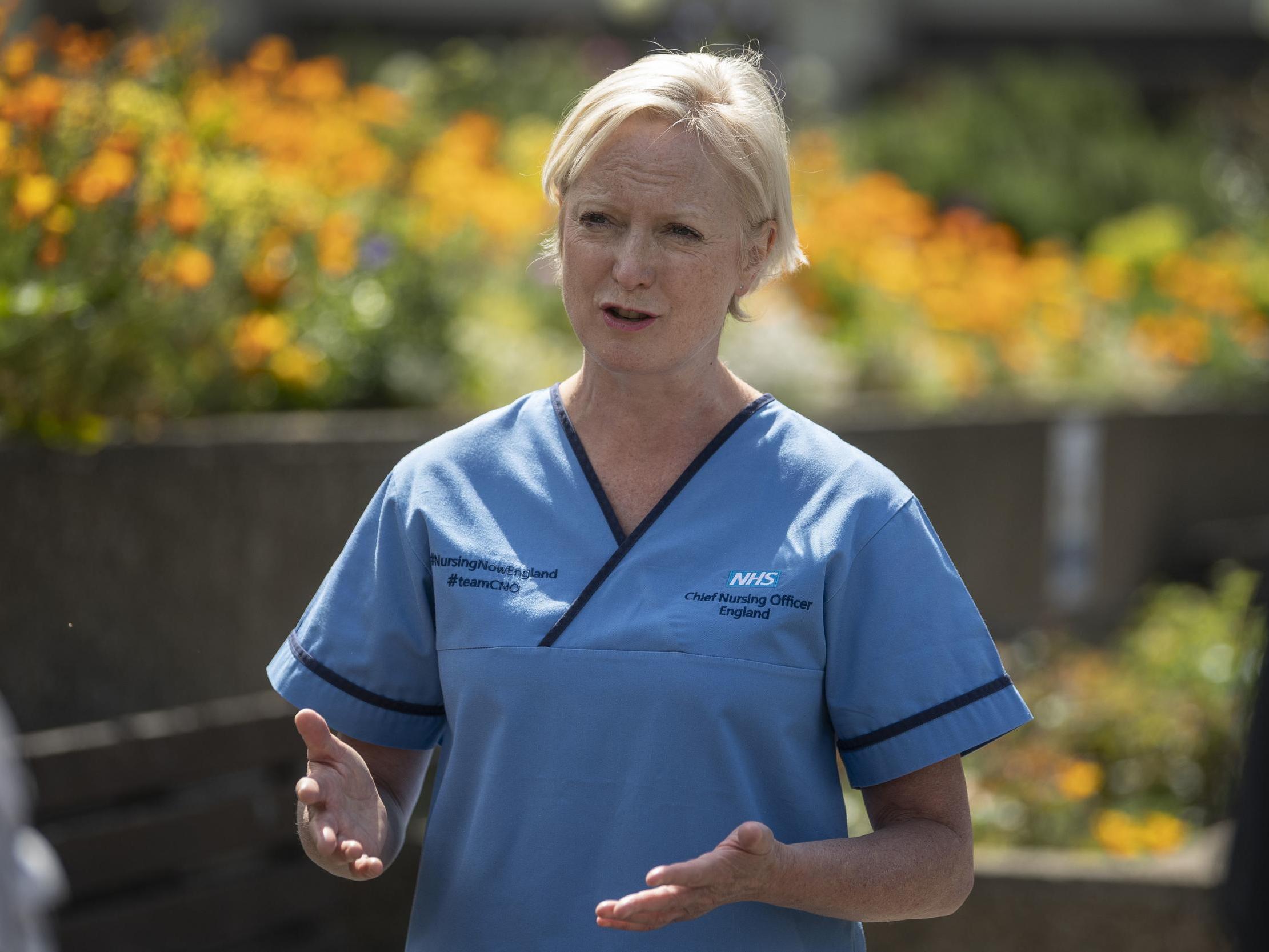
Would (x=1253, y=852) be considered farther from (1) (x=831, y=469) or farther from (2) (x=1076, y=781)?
(2) (x=1076, y=781)

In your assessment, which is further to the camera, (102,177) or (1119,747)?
(1119,747)

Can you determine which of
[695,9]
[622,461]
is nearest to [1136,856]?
[622,461]

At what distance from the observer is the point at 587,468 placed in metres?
1.95

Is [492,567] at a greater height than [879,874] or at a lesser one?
greater

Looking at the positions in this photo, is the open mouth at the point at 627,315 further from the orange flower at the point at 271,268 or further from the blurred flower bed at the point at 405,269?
the orange flower at the point at 271,268

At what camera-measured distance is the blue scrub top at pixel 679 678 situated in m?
1.79

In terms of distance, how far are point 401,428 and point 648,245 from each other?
2878 millimetres

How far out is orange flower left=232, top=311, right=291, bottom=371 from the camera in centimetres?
443

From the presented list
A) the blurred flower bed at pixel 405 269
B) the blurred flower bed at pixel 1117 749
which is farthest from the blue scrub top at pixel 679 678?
the blurred flower bed at pixel 1117 749

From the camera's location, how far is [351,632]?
1.98 m

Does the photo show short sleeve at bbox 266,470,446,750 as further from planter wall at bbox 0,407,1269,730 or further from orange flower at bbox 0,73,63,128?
orange flower at bbox 0,73,63,128

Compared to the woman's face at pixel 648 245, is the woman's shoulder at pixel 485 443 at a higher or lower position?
lower

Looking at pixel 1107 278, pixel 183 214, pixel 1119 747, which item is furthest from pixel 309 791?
pixel 1107 278

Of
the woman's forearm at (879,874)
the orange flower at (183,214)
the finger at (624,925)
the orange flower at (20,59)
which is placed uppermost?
the orange flower at (20,59)
